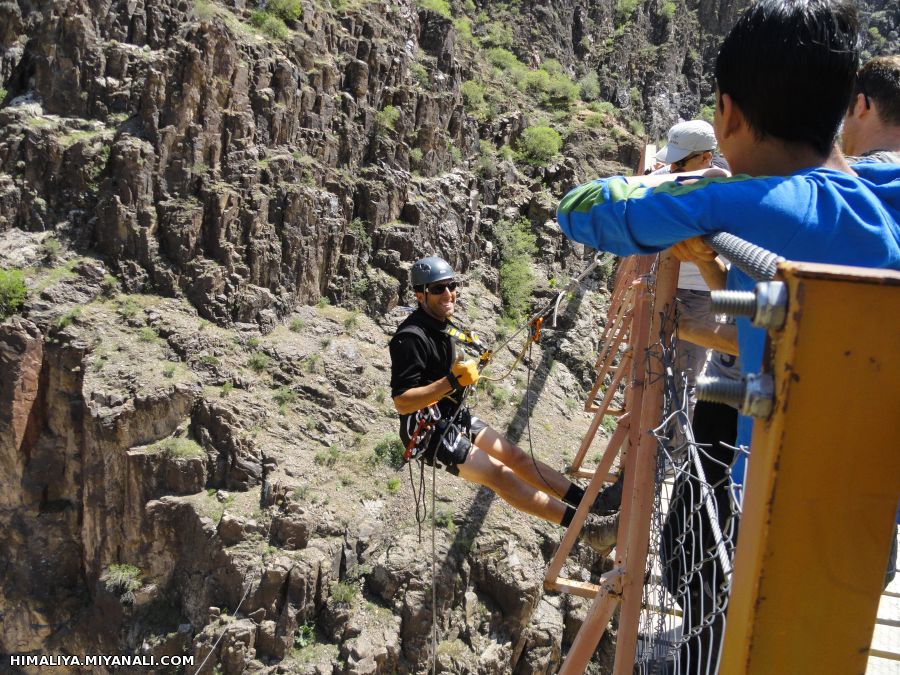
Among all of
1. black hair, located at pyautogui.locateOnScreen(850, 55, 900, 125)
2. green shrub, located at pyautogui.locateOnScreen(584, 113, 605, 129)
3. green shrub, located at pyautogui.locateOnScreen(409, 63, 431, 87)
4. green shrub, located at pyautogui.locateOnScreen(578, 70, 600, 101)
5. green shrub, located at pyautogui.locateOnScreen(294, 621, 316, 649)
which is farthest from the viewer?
green shrub, located at pyautogui.locateOnScreen(578, 70, 600, 101)

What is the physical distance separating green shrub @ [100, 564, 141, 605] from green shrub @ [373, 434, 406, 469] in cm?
386

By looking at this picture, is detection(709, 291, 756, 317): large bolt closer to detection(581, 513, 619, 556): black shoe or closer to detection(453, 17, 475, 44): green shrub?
detection(581, 513, 619, 556): black shoe

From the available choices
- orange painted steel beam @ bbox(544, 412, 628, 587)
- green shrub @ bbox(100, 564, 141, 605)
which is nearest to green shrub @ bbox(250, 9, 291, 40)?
green shrub @ bbox(100, 564, 141, 605)

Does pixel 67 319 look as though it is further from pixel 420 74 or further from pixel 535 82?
pixel 535 82

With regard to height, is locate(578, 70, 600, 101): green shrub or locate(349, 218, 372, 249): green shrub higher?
locate(578, 70, 600, 101): green shrub

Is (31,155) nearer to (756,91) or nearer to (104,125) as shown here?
(104,125)

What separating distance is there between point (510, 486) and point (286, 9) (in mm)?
11653

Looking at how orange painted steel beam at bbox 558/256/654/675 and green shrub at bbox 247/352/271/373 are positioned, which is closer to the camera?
orange painted steel beam at bbox 558/256/654/675

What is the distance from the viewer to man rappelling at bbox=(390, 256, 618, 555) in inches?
203

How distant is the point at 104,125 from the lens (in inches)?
466

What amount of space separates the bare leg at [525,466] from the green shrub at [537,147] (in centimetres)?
1210

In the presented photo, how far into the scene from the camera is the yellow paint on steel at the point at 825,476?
0.88 meters

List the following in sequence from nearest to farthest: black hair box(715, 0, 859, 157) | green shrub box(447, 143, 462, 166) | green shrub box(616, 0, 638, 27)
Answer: black hair box(715, 0, 859, 157)
green shrub box(447, 143, 462, 166)
green shrub box(616, 0, 638, 27)

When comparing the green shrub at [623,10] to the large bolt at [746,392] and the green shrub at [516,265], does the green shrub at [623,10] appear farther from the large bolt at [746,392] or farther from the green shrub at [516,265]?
the large bolt at [746,392]
